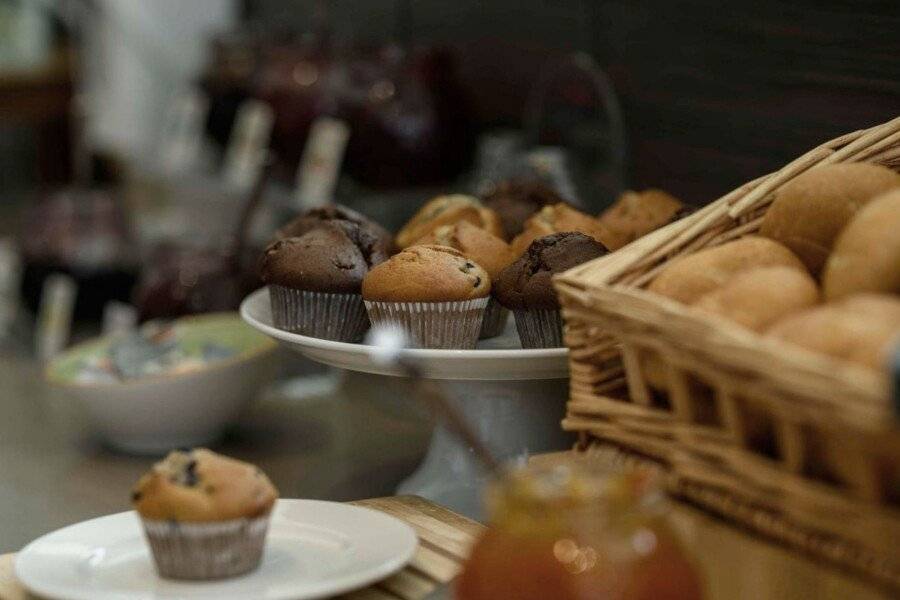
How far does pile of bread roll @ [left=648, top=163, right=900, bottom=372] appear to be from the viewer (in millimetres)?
731

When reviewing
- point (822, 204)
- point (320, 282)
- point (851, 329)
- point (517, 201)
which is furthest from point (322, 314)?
point (851, 329)

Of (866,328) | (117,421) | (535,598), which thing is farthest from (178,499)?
(117,421)

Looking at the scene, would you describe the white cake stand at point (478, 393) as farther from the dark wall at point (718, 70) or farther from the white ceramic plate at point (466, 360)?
the dark wall at point (718, 70)

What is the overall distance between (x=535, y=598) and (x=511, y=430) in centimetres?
55

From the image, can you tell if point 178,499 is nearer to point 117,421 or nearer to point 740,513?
point 740,513

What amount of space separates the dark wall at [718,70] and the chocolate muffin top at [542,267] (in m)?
0.37

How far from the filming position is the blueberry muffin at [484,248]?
124cm

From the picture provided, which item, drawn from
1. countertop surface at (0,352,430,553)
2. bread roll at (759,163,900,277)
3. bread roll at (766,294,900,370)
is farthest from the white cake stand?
bread roll at (766,294,900,370)

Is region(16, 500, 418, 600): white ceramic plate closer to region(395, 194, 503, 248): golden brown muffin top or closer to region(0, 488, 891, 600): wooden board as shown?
region(0, 488, 891, 600): wooden board

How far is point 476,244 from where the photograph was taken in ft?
4.09

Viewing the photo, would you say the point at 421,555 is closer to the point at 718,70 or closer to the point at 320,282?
the point at 320,282

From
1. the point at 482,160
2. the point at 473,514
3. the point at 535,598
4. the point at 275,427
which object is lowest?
the point at 275,427

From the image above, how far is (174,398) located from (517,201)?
452 mm

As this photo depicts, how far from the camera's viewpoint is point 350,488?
1460 millimetres
